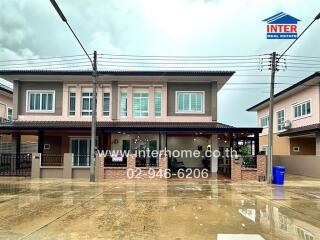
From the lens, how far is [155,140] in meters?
24.8

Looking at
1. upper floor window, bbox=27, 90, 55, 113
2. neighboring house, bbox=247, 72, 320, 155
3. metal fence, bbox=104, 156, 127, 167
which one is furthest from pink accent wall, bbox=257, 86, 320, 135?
upper floor window, bbox=27, 90, 55, 113

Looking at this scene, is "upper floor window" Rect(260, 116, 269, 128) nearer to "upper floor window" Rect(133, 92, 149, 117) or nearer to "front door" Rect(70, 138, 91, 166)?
"upper floor window" Rect(133, 92, 149, 117)

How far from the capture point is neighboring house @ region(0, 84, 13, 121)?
1172 inches

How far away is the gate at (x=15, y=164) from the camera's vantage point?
21.2 meters

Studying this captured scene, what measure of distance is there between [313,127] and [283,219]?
15.2 meters

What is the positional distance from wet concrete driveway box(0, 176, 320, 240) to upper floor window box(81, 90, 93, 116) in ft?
29.2

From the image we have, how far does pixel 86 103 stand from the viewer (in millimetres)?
24062

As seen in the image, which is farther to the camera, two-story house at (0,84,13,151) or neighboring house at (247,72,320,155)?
two-story house at (0,84,13,151)

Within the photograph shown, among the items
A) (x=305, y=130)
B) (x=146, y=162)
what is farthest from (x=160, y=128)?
(x=305, y=130)

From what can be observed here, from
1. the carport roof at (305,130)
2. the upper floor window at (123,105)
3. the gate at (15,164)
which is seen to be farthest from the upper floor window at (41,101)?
the carport roof at (305,130)

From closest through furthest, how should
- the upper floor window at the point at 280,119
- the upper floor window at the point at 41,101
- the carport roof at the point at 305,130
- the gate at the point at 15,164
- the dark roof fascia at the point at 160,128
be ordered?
the dark roof fascia at the point at 160,128 < the gate at the point at 15,164 < the carport roof at the point at 305,130 < the upper floor window at the point at 41,101 < the upper floor window at the point at 280,119

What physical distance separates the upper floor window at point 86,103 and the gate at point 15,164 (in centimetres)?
469

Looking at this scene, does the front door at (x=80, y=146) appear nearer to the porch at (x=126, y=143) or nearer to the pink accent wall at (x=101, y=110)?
the porch at (x=126, y=143)

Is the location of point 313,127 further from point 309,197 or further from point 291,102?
point 309,197
